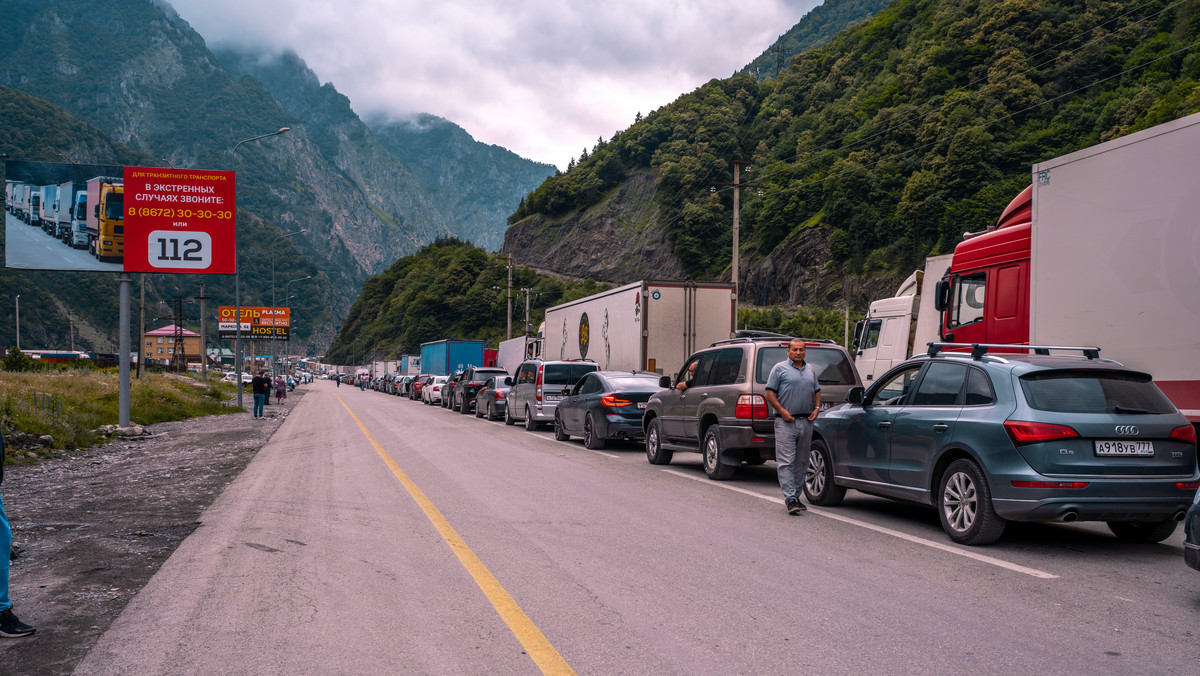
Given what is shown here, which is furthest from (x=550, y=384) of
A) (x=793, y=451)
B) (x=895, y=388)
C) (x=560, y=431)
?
(x=895, y=388)

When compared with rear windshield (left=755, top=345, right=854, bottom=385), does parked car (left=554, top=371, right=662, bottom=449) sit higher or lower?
lower

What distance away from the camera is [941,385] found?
24.8 ft

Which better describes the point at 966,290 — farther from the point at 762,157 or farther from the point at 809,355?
the point at 762,157

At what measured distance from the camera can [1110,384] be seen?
6.74 m

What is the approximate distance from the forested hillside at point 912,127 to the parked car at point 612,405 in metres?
45.2

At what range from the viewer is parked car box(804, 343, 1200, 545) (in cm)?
639

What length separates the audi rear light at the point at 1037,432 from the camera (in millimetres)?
6430

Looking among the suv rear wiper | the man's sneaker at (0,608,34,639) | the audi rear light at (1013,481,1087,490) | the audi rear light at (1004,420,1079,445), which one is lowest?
the man's sneaker at (0,608,34,639)

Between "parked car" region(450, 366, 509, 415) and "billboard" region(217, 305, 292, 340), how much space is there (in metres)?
38.1

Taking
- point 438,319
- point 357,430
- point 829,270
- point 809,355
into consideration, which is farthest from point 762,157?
point 809,355

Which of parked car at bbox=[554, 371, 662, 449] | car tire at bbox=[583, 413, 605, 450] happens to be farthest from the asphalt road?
car tire at bbox=[583, 413, 605, 450]

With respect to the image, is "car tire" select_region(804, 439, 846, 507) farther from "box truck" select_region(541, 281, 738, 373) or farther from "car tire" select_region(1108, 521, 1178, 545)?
"box truck" select_region(541, 281, 738, 373)

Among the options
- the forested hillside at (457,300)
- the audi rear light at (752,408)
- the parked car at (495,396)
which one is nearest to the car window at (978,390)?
the audi rear light at (752,408)

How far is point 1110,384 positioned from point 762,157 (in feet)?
307
